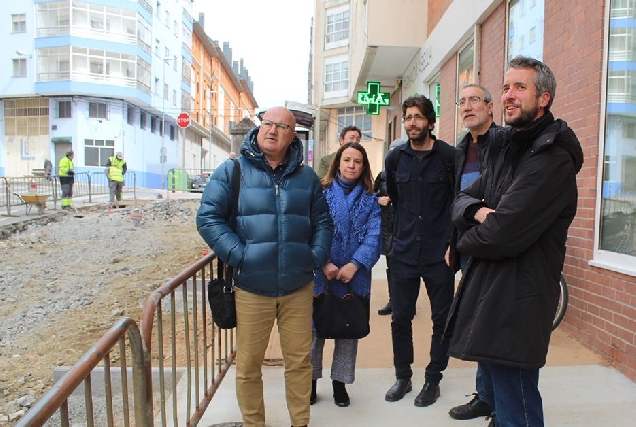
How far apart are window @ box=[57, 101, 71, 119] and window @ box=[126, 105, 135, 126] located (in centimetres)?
396

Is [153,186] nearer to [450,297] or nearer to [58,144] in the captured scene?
[58,144]

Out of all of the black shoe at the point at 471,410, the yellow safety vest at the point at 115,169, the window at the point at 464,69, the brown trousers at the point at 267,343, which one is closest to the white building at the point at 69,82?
the yellow safety vest at the point at 115,169

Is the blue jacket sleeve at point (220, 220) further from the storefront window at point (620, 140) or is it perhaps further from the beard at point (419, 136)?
the storefront window at point (620, 140)

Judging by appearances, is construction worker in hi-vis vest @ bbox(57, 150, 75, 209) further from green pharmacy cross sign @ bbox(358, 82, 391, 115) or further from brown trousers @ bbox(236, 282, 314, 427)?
brown trousers @ bbox(236, 282, 314, 427)

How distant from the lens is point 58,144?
3603cm

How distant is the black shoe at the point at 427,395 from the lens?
344 cm

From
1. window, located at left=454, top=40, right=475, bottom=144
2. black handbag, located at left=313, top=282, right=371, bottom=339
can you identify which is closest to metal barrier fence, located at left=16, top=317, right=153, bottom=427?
black handbag, located at left=313, top=282, right=371, bottom=339

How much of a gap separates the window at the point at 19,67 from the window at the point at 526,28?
38839 mm

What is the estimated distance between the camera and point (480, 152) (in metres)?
3.15

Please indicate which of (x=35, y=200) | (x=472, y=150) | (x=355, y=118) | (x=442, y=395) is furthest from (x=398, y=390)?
(x=355, y=118)

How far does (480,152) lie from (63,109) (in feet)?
127

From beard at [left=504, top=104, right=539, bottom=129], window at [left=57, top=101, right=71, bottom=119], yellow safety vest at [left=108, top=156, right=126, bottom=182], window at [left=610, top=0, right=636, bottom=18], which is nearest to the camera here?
beard at [left=504, top=104, right=539, bottom=129]

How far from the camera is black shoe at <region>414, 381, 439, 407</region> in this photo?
344 centimetres

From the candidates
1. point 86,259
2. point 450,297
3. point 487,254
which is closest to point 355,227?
point 450,297
